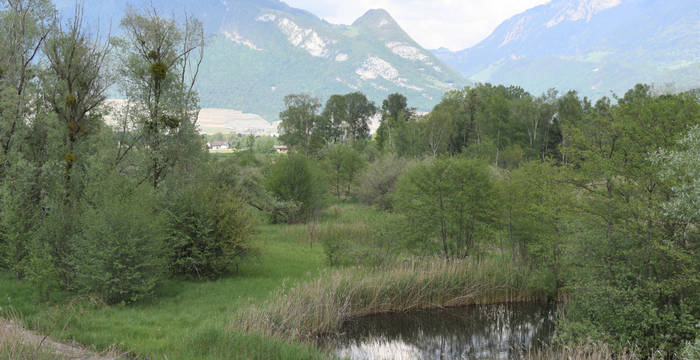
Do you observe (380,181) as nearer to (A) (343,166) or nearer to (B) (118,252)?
(A) (343,166)

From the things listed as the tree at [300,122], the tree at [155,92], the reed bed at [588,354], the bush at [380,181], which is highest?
the tree at [300,122]

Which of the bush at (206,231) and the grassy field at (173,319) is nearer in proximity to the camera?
the grassy field at (173,319)

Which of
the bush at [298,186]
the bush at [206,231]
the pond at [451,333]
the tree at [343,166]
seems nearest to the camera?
the pond at [451,333]

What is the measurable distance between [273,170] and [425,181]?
2235cm

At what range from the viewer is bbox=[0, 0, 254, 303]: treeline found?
52.0 ft

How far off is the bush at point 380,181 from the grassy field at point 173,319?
29756 mm

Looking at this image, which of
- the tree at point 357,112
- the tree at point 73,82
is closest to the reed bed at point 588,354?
the tree at point 73,82

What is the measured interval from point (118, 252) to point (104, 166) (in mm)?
5418

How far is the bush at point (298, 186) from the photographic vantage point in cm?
4159

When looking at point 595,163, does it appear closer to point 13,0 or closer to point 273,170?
point 13,0

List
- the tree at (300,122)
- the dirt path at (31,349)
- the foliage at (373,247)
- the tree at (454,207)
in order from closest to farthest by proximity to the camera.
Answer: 1. the dirt path at (31,349)
2. the foliage at (373,247)
3. the tree at (454,207)
4. the tree at (300,122)

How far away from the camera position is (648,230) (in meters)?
13.9

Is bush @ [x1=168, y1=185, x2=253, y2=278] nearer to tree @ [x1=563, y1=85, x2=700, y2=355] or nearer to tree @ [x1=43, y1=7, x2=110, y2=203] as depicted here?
tree @ [x1=43, y1=7, x2=110, y2=203]

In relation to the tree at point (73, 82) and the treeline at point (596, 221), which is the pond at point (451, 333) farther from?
the tree at point (73, 82)
